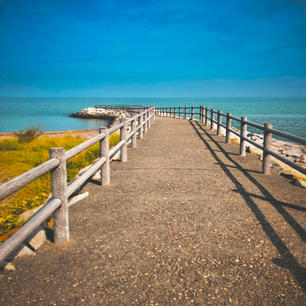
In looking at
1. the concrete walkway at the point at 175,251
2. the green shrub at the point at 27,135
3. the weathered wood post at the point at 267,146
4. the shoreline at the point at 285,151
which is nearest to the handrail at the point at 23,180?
the concrete walkway at the point at 175,251

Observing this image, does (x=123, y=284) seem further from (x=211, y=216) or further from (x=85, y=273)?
(x=211, y=216)

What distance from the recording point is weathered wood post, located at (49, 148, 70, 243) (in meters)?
3.23

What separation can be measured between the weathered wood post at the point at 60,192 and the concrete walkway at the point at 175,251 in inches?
5.8

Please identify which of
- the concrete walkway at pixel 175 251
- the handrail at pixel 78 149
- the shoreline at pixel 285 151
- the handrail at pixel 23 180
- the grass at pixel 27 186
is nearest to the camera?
the handrail at pixel 23 180

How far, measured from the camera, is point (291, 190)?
5438 millimetres

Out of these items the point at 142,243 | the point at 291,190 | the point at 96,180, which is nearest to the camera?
the point at 142,243

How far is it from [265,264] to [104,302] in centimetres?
168

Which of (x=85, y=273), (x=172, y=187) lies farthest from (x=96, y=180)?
(x=85, y=273)

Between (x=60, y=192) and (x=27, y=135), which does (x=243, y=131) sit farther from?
(x=27, y=135)

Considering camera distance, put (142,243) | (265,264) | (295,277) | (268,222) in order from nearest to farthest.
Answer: (295,277)
(265,264)
(142,243)
(268,222)

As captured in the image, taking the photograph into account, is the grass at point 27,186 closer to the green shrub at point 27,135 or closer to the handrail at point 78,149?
the handrail at point 78,149

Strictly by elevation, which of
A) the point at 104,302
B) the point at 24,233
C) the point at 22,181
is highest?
the point at 22,181

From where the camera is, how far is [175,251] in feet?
10.7

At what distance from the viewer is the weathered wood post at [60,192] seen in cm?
323
